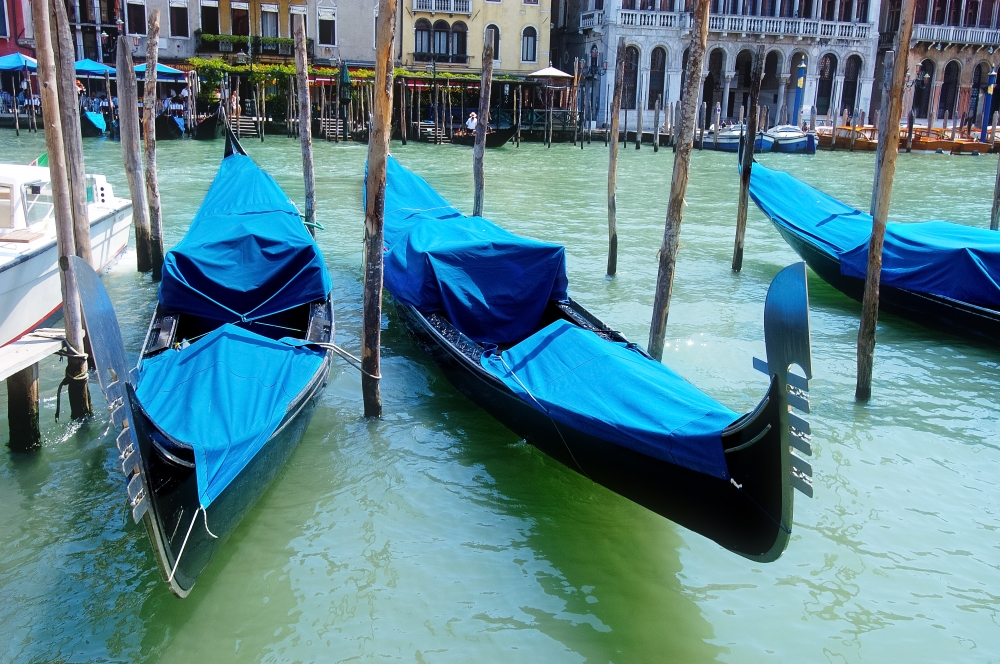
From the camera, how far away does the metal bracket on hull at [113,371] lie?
88.5 inches

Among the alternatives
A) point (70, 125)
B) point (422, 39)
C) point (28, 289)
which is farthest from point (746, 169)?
point (422, 39)

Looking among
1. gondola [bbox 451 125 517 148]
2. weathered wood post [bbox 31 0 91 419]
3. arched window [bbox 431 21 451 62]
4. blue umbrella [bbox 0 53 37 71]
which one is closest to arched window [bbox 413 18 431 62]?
arched window [bbox 431 21 451 62]

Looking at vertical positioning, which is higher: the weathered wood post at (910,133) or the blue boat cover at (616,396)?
the weathered wood post at (910,133)

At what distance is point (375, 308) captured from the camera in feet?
12.7

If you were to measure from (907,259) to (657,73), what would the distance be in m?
21.1

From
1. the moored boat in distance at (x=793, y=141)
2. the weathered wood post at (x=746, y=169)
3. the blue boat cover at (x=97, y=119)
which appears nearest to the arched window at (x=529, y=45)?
the moored boat in distance at (x=793, y=141)

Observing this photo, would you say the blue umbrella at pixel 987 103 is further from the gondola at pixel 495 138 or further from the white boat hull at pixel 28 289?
the white boat hull at pixel 28 289

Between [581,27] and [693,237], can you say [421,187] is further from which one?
[581,27]

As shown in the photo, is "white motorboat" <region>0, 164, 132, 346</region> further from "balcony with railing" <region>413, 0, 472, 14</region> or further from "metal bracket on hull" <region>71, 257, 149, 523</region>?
"balcony with railing" <region>413, 0, 472, 14</region>

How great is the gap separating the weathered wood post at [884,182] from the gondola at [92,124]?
724 inches

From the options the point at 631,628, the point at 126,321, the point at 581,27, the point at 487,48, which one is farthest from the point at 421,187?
the point at 581,27

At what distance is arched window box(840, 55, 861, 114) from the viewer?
86.9 feet

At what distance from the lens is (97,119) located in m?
18.9

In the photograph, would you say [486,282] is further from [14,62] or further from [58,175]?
[14,62]
